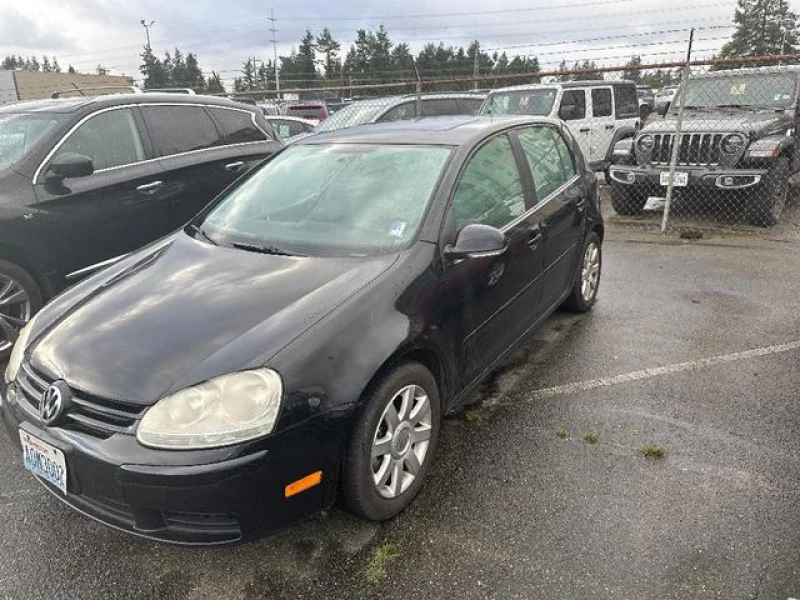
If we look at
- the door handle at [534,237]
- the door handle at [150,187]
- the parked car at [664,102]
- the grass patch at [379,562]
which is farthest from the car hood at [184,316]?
the parked car at [664,102]

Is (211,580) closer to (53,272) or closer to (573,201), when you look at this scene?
(53,272)

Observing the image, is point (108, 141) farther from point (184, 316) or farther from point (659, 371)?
point (659, 371)

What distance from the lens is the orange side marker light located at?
212 centimetres

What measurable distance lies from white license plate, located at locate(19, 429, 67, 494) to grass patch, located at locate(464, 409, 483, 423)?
2.00m

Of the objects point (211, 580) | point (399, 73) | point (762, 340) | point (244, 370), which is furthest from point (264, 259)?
point (399, 73)

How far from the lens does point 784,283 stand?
5633 mm

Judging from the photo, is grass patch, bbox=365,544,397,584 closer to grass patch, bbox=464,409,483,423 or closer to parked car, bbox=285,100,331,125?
grass patch, bbox=464,409,483,423

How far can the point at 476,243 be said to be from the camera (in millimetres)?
2799

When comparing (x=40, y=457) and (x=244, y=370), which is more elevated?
(x=244, y=370)

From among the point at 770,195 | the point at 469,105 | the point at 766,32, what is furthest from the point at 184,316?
the point at 766,32

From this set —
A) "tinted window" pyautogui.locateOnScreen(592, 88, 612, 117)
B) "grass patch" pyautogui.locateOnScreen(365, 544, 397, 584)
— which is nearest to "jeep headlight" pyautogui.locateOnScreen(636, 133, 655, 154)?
"tinted window" pyautogui.locateOnScreen(592, 88, 612, 117)

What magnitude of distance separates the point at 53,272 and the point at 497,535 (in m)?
3.49

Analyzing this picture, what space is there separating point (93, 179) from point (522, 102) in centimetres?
824

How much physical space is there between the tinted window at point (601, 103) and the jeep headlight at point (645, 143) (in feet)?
11.4
